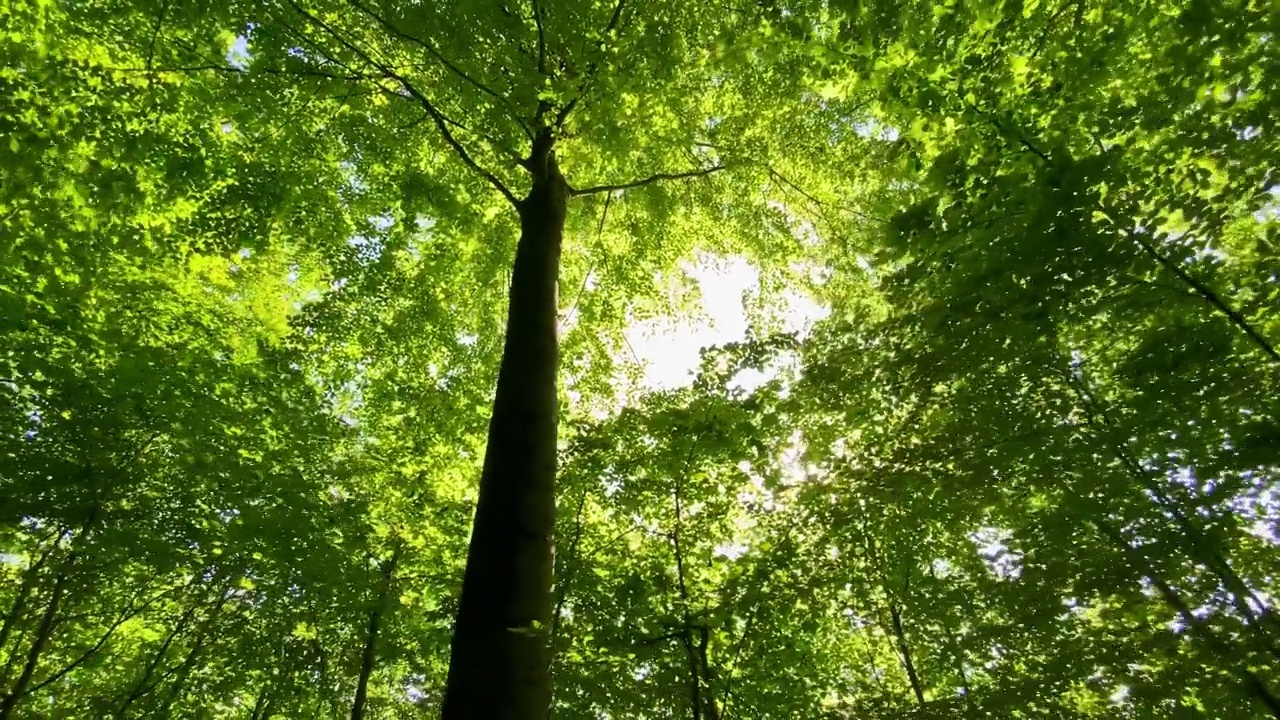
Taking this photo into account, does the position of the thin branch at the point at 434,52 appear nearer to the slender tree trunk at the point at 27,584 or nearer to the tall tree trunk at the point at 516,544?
the tall tree trunk at the point at 516,544

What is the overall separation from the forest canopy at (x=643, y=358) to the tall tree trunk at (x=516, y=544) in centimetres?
2

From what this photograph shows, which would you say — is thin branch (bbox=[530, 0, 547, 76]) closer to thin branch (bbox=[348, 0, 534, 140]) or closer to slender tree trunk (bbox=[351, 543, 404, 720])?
thin branch (bbox=[348, 0, 534, 140])

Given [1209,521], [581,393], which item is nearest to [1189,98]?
[1209,521]

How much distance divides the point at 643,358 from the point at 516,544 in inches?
247

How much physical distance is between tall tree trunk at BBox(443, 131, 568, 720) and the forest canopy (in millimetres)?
24

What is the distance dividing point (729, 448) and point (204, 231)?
21.8 feet

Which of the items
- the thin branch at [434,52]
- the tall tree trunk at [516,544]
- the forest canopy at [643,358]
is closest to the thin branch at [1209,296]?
the forest canopy at [643,358]

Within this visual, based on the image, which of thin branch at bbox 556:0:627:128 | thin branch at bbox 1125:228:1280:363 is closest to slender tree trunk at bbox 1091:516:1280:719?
thin branch at bbox 1125:228:1280:363

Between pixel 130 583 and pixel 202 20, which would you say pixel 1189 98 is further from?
pixel 130 583

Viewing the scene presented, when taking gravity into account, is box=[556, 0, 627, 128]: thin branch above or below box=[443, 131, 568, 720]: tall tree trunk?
above

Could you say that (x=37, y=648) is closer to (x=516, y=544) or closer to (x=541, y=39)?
(x=516, y=544)

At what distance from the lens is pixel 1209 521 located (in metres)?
4.18

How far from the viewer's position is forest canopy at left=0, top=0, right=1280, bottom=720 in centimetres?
308

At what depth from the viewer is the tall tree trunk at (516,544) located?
2371 mm
